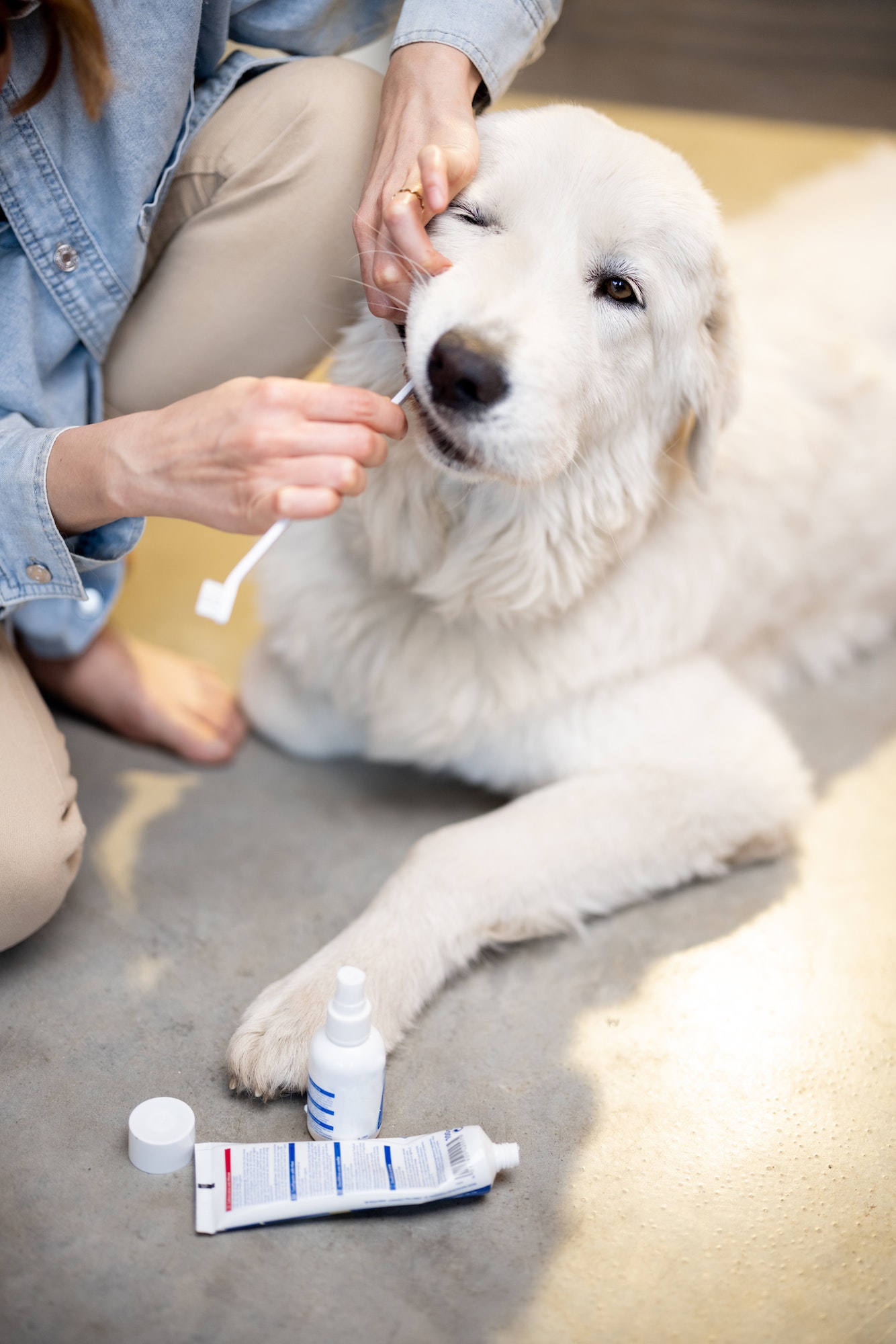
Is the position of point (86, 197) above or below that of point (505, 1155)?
above

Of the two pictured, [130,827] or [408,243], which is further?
[130,827]

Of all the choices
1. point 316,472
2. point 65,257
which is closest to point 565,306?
point 316,472

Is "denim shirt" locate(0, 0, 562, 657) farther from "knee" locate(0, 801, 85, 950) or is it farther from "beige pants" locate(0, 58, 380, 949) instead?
"knee" locate(0, 801, 85, 950)

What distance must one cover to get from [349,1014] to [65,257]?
111 cm

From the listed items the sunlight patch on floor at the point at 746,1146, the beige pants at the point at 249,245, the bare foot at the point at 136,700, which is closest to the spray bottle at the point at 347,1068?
the sunlight patch on floor at the point at 746,1146

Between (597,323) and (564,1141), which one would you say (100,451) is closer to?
(597,323)

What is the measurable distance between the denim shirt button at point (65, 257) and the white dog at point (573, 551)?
41 cm

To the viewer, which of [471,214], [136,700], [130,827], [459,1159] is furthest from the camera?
[136,700]

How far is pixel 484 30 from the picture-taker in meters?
1.61

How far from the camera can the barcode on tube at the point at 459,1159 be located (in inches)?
51.0

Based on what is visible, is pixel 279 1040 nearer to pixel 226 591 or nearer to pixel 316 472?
pixel 226 591

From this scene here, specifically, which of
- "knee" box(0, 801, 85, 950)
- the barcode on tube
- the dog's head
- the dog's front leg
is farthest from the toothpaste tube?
the dog's head

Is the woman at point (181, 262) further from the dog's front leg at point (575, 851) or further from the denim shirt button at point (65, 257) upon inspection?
the dog's front leg at point (575, 851)

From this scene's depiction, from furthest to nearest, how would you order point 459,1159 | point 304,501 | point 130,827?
point 130,827
point 459,1159
point 304,501
